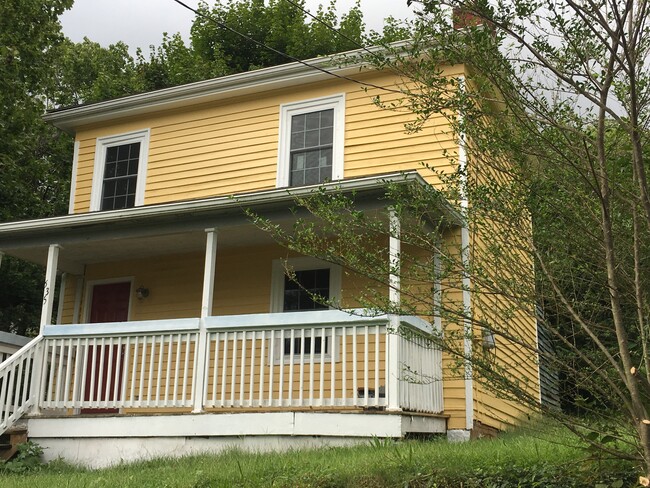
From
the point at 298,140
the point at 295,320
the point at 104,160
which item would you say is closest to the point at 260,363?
the point at 295,320

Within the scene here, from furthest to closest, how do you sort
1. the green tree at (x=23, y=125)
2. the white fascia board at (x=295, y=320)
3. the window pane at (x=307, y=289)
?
the green tree at (x=23, y=125), the window pane at (x=307, y=289), the white fascia board at (x=295, y=320)

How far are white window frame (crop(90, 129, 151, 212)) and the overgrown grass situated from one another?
252 inches

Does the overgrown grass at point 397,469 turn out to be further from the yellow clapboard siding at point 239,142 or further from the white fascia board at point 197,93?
the white fascia board at point 197,93

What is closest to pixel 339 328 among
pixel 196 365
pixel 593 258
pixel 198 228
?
pixel 196 365

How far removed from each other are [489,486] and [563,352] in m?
1.16

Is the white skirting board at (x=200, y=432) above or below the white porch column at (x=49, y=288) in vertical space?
below

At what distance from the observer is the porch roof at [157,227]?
9.45m

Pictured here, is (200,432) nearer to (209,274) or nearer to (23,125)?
(209,274)

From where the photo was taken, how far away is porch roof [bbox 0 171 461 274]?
9453 mm

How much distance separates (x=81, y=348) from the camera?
33.7 ft

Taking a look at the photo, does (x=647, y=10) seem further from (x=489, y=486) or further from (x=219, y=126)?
(x=219, y=126)

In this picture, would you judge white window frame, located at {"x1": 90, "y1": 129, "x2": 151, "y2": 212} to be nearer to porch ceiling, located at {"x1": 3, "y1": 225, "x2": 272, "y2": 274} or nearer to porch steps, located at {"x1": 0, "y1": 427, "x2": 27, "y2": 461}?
porch ceiling, located at {"x1": 3, "y1": 225, "x2": 272, "y2": 274}

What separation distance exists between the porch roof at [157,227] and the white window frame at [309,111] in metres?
1.49

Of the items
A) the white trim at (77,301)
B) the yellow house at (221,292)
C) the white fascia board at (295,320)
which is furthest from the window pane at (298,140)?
the white trim at (77,301)
